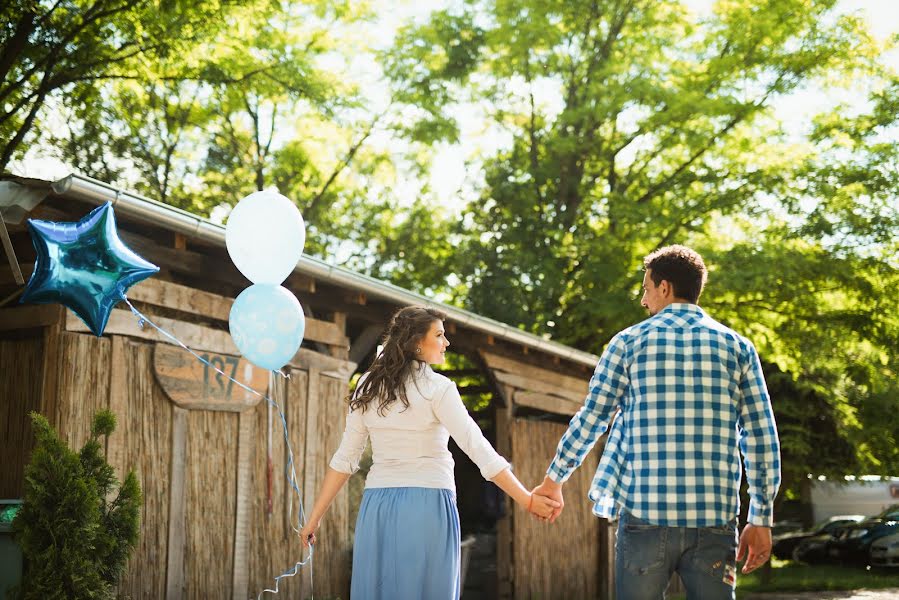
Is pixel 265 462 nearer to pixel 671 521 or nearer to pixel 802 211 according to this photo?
pixel 671 521

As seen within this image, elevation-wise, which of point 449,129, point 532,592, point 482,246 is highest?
point 449,129

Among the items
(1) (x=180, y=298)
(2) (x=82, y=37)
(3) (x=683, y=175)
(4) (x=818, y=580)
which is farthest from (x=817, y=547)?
(1) (x=180, y=298)

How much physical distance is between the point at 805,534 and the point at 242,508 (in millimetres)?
18093

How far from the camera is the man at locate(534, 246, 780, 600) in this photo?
321 centimetres

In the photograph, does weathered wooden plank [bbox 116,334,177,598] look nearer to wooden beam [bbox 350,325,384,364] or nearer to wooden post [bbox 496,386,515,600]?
wooden beam [bbox 350,325,384,364]

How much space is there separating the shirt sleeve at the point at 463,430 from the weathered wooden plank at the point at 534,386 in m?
6.73

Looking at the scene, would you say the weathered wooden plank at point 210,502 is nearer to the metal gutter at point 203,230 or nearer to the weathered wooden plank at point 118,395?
the weathered wooden plank at point 118,395

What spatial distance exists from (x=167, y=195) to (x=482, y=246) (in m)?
6.23

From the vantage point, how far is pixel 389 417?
3.88 m

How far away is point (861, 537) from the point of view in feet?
64.9

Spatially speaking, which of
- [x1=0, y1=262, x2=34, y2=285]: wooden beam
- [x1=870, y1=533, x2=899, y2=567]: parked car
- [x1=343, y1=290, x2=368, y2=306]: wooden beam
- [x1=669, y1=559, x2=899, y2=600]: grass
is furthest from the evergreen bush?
[x1=870, y1=533, x2=899, y2=567]: parked car

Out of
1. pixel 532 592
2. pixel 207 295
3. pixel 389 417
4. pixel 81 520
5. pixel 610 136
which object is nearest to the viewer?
pixel 389 417

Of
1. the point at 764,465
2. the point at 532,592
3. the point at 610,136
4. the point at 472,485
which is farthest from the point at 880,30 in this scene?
the point at 764,465

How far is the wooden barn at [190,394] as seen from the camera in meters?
5.95
